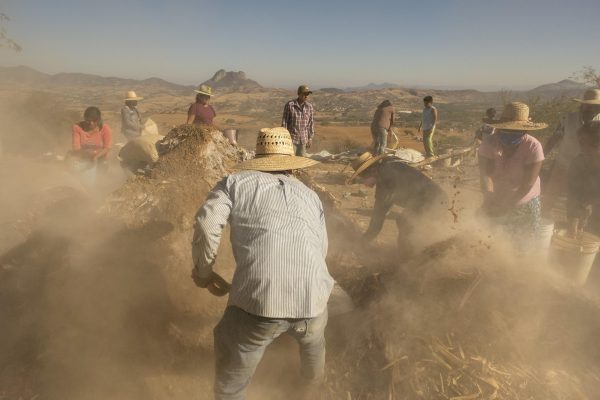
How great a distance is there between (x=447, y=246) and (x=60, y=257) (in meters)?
3.37

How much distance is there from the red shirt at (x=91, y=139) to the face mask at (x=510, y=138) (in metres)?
4.89

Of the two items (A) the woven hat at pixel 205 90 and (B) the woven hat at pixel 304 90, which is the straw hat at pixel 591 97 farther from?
Result: (A) the woven hat at pixel 205 90

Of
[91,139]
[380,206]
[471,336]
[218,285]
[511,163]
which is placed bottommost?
[471,336]

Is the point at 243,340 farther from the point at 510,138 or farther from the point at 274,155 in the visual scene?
the point at 510,138

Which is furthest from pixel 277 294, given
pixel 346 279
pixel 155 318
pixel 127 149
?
pixel 127 149

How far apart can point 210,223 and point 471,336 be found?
1980 mm

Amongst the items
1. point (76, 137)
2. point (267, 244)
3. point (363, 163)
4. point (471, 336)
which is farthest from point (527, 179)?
point (76, 137)

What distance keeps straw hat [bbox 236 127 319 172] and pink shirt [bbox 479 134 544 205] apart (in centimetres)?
198

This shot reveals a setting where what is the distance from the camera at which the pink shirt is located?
3102 millimetres

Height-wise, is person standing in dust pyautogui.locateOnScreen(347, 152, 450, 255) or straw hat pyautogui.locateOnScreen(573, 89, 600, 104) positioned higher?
straw hat pyautogui.locateOnScreen(573, 89, 600, 104)

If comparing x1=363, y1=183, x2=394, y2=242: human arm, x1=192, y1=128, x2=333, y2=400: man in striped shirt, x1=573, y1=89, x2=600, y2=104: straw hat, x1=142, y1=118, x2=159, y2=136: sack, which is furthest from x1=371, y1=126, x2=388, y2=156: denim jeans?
x1=192, y1=128, x2=333, y2=400: man in striped shirt

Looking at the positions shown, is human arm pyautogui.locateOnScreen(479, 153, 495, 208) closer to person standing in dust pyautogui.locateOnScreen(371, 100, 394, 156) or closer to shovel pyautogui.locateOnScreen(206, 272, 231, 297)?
shovel pyautogui.locateOnScreen(206, 272, 231, 297)

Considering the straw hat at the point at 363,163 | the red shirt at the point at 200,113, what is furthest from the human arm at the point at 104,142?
the straw hat at the point at 363,163

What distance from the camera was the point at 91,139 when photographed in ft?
16.6
